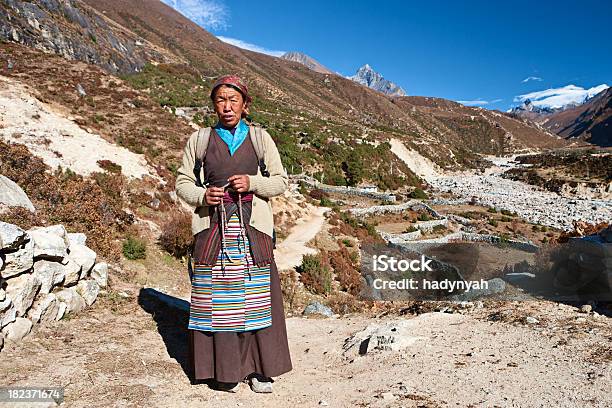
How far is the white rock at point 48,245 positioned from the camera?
499cm

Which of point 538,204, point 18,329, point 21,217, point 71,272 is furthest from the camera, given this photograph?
point 538,204

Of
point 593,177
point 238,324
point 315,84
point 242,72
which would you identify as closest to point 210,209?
point 238,324

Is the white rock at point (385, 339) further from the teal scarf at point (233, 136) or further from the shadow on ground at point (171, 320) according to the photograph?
the teal scarf at point (233, 136)

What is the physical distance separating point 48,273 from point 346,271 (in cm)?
1091

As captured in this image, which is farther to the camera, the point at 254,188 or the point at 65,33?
the point at 65,33

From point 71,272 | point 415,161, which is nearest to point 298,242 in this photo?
point 71,272

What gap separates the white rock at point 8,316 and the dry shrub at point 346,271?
Result: 33.3 ft

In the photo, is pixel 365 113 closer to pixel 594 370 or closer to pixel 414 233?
pixel 414 233

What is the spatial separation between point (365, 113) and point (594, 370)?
389 ft

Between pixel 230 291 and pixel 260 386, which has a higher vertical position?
pixel 230 291

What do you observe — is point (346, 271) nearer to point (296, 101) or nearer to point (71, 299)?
point (71, 299)

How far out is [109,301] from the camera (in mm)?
5957

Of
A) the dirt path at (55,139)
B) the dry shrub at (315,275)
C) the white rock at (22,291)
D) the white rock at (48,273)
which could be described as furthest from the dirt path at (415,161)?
the white rock at (22,291)

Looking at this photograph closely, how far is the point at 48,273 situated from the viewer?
498 cm
